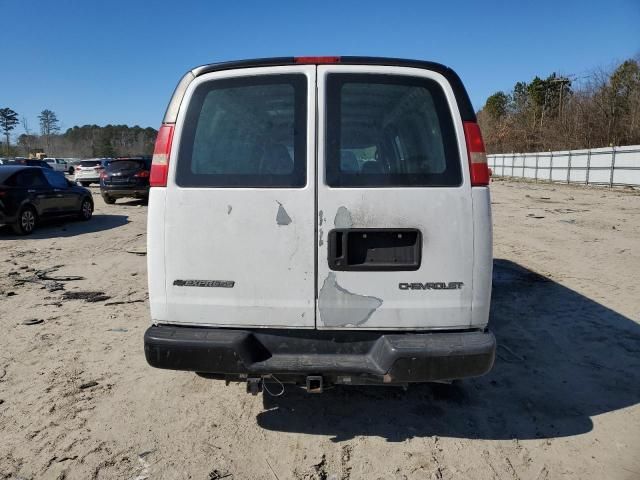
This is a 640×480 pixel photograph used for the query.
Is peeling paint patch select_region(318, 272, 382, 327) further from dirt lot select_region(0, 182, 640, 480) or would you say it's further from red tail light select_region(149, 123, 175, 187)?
red tail light select_region(149, 123, 175, 187)

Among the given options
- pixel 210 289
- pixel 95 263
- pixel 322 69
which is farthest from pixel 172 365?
pixel 95 263

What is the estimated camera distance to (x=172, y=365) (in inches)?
106

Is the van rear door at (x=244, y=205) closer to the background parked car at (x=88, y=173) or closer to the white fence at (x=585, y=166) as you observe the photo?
the white fence at (x=585, y=166)

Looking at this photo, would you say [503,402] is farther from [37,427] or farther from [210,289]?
[37,427]

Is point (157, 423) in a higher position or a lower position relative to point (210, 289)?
lower

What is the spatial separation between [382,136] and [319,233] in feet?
2.54

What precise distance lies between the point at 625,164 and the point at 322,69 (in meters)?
27.2

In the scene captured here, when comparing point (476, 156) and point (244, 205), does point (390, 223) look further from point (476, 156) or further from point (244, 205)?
point (244, 205)

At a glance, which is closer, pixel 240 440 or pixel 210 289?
pixel 210 289

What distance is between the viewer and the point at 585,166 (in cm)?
2853

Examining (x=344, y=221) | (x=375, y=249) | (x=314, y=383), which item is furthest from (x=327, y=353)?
(x=344, y=221)

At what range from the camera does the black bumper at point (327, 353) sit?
8.48 feet

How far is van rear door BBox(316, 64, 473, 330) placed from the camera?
104 inches

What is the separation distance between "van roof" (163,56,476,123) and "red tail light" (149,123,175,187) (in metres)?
0.07
